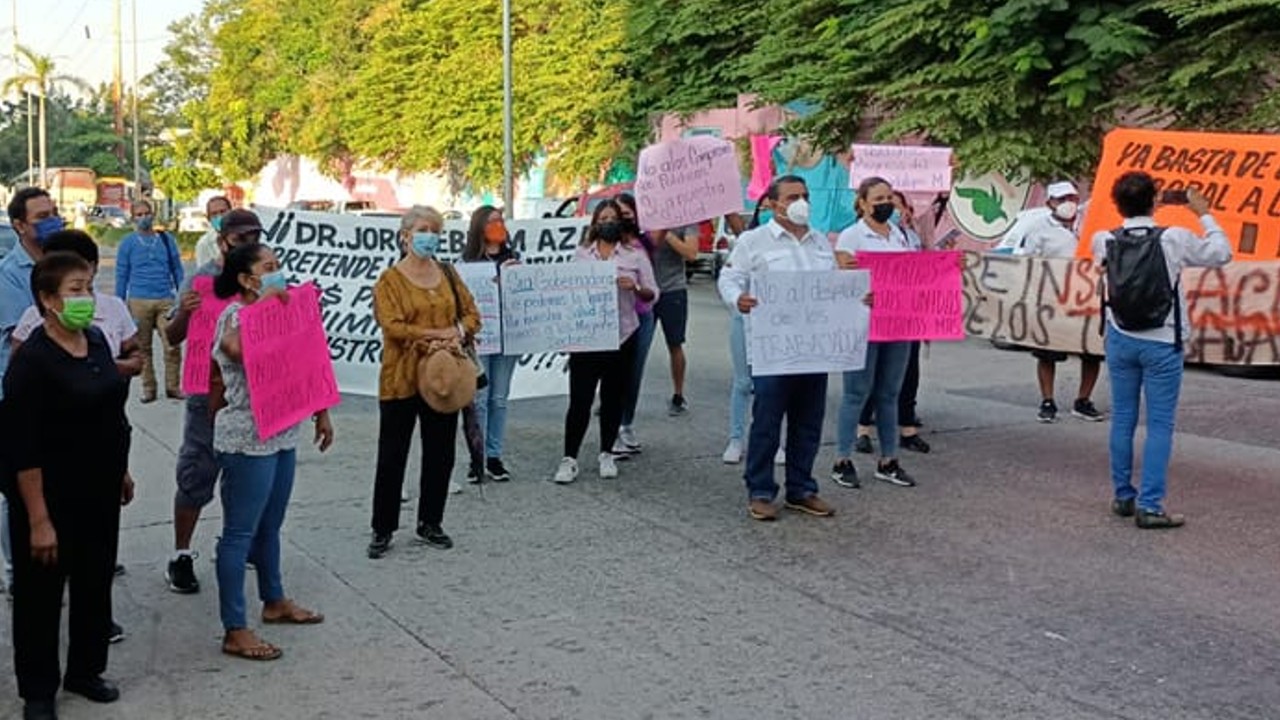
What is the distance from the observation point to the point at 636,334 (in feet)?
28.9

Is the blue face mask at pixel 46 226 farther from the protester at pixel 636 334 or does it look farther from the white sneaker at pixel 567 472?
the protester at pixel 636 334

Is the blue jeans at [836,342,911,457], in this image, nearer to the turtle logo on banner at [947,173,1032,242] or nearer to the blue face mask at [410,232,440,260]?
the blue face mask at [410,232,440,260]

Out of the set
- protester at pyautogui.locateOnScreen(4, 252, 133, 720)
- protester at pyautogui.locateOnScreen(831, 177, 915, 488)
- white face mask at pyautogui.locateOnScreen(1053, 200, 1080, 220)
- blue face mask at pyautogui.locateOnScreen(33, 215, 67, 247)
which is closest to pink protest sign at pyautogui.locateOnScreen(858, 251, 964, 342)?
protester at pyautogui.locateOnScreen(831, 177, 915, 488)

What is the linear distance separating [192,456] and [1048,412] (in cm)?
661

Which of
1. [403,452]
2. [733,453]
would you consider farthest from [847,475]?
[403,452]

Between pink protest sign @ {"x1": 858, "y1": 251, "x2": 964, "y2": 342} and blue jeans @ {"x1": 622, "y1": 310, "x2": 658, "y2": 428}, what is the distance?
154 cm

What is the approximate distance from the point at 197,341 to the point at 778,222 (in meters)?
3.05

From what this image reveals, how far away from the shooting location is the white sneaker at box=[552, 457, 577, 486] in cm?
829

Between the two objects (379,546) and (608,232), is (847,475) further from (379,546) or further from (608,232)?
(379,546)

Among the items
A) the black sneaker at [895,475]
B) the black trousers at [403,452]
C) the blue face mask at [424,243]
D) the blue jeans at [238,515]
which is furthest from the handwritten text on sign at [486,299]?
the blue jeans at [238,515]

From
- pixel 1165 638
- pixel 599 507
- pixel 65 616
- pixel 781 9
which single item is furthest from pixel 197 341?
pixel 781 9

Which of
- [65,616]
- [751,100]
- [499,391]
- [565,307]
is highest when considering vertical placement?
[751,100]

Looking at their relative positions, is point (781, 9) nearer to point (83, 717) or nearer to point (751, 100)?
point (751, 100)

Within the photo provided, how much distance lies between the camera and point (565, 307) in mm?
8422
